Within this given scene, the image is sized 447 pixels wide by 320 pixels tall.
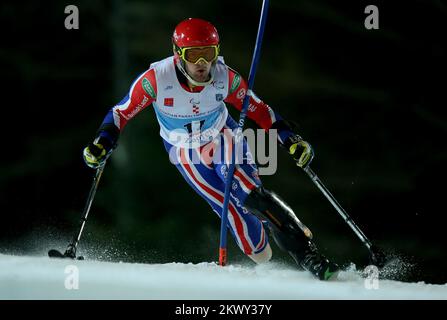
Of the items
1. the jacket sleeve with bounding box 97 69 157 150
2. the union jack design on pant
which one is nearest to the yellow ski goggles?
the jacket sleeve with bounding box 97 69 157 150

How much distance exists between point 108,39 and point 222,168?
23.5ft

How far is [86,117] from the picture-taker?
495 inches

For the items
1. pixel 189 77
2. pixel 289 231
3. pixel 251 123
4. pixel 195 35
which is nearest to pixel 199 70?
pixel 189 77

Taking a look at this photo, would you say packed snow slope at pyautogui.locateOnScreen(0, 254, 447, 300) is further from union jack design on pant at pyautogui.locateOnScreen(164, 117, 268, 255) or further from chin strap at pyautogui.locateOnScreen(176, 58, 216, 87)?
chin strap at pyautogui.locateOnScreen(176, 58, 216, 87)

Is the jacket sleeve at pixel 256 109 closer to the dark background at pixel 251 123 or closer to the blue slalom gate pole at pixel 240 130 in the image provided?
the blue slalom gate pole at pixel 240 130

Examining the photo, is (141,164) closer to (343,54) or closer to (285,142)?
(343,54)

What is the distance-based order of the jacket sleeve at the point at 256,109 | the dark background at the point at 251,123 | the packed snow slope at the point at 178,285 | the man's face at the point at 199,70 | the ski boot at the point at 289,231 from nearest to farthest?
the packed snow slope at the point at 178,285 < the ski boot at the point at 289,231 < the man's face at the point at 199,70 < the jacket sleeve at the point at 256,109 < the dark background at the point at 251,123

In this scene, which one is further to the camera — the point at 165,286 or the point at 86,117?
the point at 86,117

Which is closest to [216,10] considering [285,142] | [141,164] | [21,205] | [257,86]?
[257,86]

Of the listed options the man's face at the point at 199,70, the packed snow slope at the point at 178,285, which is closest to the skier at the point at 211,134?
the man's face at the point at 199,70

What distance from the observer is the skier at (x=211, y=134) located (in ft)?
16.1

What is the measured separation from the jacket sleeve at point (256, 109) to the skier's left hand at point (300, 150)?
0.18 ft

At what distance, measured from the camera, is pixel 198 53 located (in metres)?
4.95

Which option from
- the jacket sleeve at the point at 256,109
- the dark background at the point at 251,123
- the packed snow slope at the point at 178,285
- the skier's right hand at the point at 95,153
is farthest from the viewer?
the dark background at the point at 251,123
